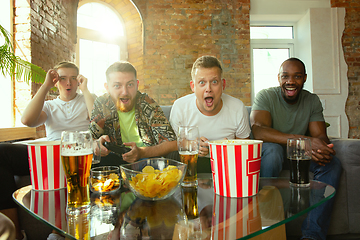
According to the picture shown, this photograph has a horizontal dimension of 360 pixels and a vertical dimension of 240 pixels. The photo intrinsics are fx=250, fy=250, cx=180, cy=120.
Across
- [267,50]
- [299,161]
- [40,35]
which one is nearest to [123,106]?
[299,161]

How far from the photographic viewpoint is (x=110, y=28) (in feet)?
13.6

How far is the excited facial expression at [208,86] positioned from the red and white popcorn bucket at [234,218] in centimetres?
94

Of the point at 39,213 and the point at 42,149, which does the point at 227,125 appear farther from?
the point at 39,213

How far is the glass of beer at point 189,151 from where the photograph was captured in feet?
2.65

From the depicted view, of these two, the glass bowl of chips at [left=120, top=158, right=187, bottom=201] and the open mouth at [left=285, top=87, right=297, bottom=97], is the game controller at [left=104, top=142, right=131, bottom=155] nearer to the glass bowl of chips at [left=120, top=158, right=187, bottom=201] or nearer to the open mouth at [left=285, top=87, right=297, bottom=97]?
the glass bowl of chips at [left=120, top=158, right=187, bottom=201]

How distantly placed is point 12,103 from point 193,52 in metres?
2.63

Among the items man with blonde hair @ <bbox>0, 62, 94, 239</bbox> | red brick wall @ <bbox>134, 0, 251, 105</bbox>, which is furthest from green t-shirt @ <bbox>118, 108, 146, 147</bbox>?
red brick wall @ <bbox>134, 0, 251, 105</bbox>

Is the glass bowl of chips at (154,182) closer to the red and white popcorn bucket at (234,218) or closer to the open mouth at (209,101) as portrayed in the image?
the red and white popcorn bucket at (234,218)

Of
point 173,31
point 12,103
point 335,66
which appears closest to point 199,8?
point 173,31

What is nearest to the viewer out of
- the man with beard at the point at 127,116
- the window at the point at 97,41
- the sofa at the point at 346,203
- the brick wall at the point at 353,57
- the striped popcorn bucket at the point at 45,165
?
the striped popcorn bucket at the point at 45,165

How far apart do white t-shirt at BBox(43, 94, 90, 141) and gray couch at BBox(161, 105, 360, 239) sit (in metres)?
1.69

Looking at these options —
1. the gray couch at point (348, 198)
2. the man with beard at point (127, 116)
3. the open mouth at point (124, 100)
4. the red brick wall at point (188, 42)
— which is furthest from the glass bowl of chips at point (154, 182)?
the red brick wall at point (188, 42)

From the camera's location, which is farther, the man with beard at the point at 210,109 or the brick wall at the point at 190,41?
the brick wall at the point at 190,41

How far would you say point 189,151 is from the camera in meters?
0.81
